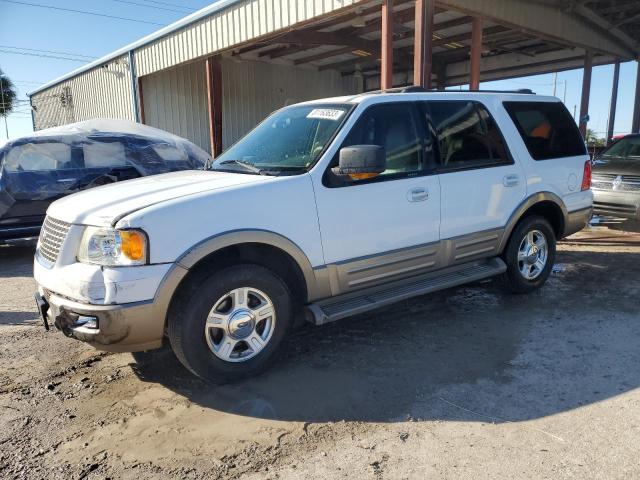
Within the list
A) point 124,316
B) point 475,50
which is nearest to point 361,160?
point 124,316

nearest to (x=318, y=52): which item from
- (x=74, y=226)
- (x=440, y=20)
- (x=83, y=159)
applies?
(x=440, y=20)

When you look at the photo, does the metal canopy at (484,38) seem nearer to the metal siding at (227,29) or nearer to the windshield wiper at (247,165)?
the metal siding at (227,29)

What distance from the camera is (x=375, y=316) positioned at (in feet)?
15.1

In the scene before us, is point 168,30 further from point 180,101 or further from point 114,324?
point 114,324

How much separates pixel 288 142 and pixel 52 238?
188cm

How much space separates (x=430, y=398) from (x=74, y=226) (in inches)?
98.7

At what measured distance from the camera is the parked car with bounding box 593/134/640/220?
24.8ft

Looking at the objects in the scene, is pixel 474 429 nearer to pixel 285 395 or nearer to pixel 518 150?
pixel 285 395

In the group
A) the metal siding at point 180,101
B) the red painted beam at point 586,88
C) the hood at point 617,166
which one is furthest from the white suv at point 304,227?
the metal siding at point 180,101

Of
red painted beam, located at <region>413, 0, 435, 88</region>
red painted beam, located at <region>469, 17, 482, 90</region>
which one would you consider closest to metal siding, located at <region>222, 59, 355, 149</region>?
red painted beam, located at <region>469, 17, 482, 90</region>

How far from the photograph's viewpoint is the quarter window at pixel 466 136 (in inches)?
167

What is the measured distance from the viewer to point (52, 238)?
337 centimetres

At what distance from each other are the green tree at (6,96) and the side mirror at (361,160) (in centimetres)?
4547

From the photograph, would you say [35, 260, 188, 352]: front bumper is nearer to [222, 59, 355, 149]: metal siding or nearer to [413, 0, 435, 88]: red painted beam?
[413, 0, 435, 88]: red painted beam
